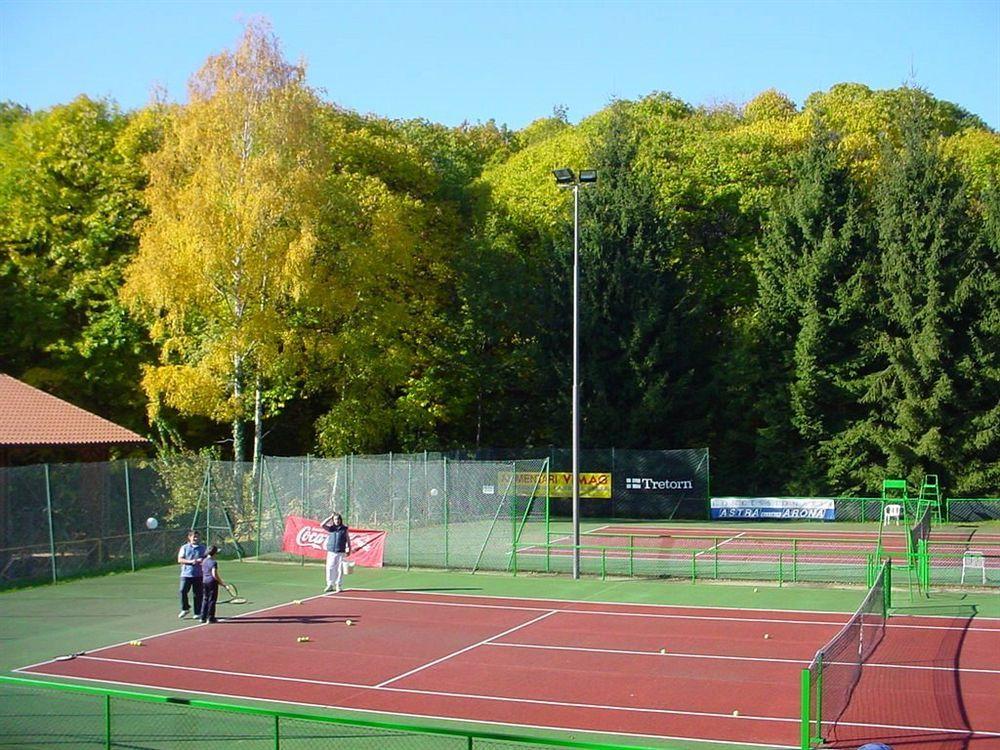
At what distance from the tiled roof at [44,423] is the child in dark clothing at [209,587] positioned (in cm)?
964

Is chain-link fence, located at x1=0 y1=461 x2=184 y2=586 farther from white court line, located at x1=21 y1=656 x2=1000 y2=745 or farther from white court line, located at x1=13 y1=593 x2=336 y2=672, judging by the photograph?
white court line, located at x1=21 y1=656 x2=1000 y2=745

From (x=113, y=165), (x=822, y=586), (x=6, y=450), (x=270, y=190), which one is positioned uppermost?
(x=113, y=165)

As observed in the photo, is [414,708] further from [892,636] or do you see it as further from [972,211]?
[972,211]

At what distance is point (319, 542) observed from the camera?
3058 centimetres

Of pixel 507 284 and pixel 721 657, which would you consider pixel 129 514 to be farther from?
pixel 507 284

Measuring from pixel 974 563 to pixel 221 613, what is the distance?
56.2 ft

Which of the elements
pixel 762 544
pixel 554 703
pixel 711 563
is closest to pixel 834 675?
pixel 554 703

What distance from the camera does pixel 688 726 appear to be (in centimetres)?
1455

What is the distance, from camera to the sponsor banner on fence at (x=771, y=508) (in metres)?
43.2

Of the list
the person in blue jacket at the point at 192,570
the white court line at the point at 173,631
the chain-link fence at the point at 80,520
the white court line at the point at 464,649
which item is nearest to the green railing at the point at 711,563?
the white court line at the point at 464,649

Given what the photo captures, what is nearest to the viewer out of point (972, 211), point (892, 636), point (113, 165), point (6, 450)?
point (892, 636)

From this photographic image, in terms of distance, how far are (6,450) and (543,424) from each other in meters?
27.7

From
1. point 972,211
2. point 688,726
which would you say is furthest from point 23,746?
point 972,211

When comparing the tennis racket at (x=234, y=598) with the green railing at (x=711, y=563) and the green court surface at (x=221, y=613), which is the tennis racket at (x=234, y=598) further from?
the green railing at (x=711, y=563)
